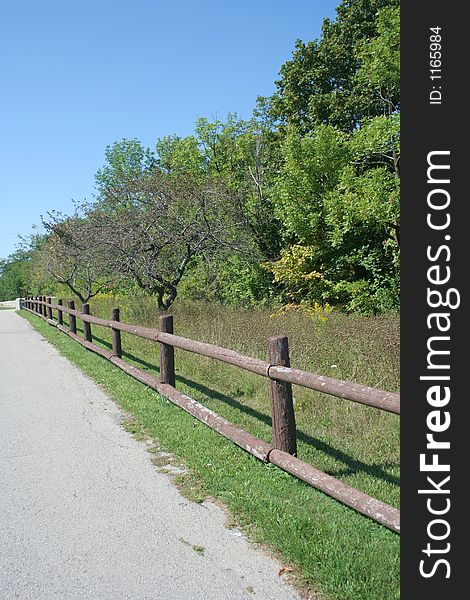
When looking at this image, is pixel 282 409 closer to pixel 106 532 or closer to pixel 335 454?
pixel 335 454

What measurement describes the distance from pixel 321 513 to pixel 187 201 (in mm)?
15048

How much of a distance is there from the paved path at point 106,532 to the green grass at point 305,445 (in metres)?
0.26

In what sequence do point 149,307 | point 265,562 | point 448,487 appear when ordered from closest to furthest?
point 448,487
point 265,562
point 149,307

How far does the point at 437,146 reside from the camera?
3125 millimetres

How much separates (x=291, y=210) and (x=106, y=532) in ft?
60.6

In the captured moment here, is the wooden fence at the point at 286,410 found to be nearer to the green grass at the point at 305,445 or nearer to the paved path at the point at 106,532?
the green grass at the point at 305,445

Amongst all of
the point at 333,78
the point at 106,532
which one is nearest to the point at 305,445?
the point at 106,532

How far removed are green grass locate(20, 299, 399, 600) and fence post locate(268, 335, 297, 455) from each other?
257mm

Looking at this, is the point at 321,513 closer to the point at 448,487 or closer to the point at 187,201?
the point at 448,487

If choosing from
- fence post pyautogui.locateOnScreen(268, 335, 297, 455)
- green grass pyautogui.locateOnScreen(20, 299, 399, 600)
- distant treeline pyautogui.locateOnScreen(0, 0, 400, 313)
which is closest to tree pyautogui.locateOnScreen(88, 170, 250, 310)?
distant treeline pyautogui.locateOnScreen(0, 0, 400, 313)

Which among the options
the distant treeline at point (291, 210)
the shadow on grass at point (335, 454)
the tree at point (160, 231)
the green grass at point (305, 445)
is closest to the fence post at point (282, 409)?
the green grass at point (305, 445)

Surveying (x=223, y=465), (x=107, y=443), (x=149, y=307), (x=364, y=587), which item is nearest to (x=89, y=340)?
(x=149, y=307)

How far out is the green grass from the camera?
3.39 metres

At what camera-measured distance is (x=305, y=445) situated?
5.71m
